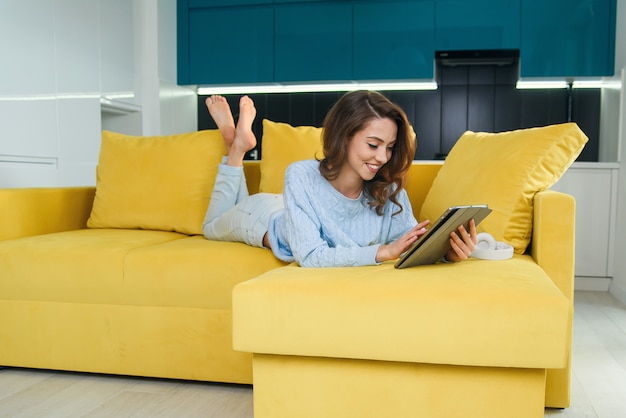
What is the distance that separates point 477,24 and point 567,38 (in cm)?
67

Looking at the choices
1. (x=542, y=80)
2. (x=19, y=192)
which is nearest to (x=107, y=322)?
(x=19, y=192)

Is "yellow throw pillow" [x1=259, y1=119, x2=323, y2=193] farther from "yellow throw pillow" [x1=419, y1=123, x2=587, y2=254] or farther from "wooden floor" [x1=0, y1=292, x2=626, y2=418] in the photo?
"wooden floor" [x1=0, y1=292, x2=626, y2=418]

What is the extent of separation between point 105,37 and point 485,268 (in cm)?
382

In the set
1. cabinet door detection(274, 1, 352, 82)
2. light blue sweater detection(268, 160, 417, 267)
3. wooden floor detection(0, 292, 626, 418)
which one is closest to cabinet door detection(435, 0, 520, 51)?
cabinet door detection(274, 1, 352, 82)

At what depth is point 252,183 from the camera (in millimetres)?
2939

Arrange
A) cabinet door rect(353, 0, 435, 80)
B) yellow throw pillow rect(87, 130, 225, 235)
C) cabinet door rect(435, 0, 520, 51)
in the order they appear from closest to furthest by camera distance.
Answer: yellow throw pillow rect(87, 130, 225, 235), cabinet door rect(435, 0, 520, 51), cabinet door rect(353, 0, 435, 80)

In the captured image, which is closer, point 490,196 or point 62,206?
point 490,196

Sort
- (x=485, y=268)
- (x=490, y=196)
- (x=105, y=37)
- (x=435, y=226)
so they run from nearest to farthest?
1. (x=435, y=226)
2. (x=485, y=268)
3. (x=490, y=196)
4. (x=105, y=37)

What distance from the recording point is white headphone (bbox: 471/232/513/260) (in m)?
1.83

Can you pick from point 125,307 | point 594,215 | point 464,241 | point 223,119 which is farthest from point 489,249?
point 594,215

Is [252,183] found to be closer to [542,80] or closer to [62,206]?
[62,206]

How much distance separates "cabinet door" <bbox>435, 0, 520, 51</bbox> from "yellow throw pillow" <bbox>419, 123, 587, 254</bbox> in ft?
9.56

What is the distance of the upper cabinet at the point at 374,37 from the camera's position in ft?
15.2

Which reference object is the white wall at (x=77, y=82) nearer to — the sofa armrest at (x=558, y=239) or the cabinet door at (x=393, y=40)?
the cabinet door at (x=393, y=40)
